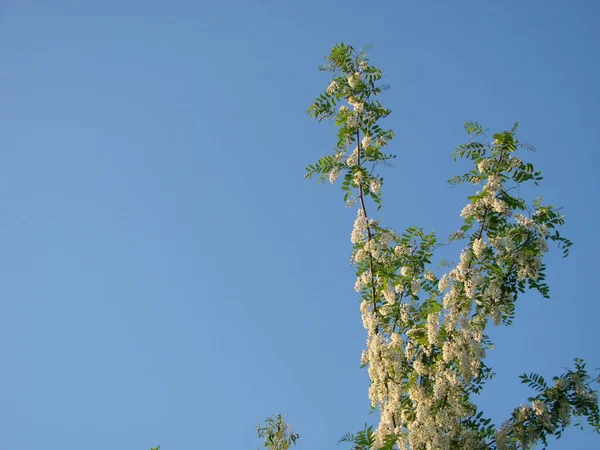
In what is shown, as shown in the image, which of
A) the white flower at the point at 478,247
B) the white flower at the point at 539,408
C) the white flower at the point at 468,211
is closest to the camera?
the white flower at the point at 539,408

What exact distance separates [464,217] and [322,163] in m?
2.11

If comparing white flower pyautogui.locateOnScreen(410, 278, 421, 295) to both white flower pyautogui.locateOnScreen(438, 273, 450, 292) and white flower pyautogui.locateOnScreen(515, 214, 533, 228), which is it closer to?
white flower pyautogui.locateOnScreen(438, 273, 450, 292)

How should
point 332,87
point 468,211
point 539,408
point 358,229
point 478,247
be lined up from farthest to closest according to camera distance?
1. point 332,87
2. point 358,229
3. point 468,211
4. point 478,247
5. point 539,408

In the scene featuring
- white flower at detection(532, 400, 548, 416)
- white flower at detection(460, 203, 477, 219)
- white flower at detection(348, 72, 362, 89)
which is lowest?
white flower at detection(532, 400, 548, 416)

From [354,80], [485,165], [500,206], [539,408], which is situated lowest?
[539,408]

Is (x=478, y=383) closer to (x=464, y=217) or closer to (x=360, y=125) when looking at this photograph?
(x=464, y=217)

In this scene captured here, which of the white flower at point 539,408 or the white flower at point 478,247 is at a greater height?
the white flower at point 478,247

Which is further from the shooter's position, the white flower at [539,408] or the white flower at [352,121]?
the white flower at [352,121]

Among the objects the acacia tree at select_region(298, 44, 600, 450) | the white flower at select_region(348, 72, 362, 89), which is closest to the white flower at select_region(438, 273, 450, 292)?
the acacia tree at select_region(298, 44, 600, 450)

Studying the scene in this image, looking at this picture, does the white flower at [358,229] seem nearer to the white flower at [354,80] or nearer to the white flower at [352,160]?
the white flower at [352,160]

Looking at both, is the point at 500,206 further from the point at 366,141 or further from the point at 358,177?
the point at 366,141

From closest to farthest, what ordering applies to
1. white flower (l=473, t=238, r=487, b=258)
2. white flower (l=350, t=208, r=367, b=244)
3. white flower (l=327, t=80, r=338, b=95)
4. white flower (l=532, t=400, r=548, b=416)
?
white flower (l=532, t=400, r=548, b=416), white flower (l=473, t=238, r=487, b=258), white flower (l=350, t=208, r=367, b=244), white flower (l=327, t=80, r=338, b=95)

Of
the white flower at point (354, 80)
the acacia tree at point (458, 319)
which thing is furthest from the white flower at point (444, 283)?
the white flower at point (354, 80)

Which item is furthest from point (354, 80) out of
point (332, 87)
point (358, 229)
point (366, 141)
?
point (358, 229)
